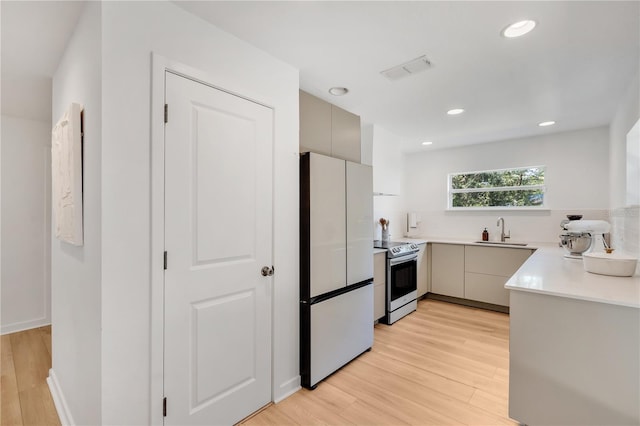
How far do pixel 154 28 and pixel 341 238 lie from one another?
1.85 m

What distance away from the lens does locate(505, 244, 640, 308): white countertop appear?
150cm

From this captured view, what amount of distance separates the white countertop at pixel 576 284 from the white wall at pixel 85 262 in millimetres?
2211

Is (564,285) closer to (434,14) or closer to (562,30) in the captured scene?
(562,30)

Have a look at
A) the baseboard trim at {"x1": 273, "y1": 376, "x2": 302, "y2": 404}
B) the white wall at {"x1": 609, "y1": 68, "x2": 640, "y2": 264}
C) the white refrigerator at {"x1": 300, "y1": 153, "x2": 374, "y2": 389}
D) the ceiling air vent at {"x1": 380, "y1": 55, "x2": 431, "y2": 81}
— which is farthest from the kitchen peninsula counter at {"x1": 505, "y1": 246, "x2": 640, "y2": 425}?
the ceiling air vent at {"x1": 380, "y1": 55, "x2": 431, "y2": 81}

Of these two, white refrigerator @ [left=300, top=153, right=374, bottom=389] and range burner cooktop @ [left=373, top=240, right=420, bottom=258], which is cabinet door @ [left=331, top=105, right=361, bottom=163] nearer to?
white refrigerator @ [left=300, top=153, right=374, bottom=389]

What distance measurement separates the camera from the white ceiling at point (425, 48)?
1.60 meters

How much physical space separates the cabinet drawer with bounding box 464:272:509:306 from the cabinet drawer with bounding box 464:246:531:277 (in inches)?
2.8

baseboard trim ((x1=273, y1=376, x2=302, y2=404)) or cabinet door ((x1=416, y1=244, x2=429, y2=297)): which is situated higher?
cabinet door ((x1=416, y1=244, x2=429, y2=297))

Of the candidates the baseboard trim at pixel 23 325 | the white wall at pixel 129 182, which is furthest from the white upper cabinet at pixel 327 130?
the baseboard trim at pixel 23 325

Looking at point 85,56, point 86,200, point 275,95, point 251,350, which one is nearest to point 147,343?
point 251,350

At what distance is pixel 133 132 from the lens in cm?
142

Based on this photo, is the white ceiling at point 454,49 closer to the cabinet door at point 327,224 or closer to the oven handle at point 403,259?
the cabinet door at point 327,224

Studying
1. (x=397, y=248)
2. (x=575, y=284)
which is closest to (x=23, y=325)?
(x=397, y=248)

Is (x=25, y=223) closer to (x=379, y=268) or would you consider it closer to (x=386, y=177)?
(x=379, y=268)
